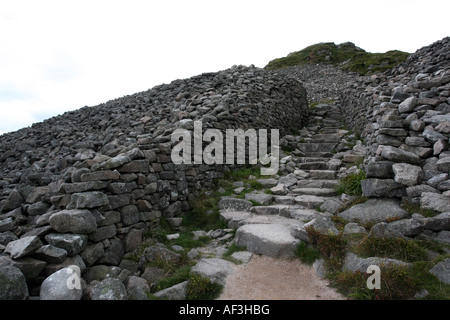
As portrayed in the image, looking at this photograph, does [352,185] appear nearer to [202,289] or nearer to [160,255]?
[202,289]

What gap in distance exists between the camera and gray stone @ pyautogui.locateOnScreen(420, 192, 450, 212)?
5.20 m

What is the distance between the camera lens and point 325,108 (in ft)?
69.7

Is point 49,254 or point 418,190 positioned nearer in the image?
point 49,254

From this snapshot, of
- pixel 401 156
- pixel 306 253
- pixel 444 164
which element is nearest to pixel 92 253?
pixel 306 253

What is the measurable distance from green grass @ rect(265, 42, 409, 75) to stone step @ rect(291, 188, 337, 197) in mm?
30864

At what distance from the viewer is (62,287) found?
3789mm

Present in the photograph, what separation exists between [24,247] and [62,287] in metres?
0.95

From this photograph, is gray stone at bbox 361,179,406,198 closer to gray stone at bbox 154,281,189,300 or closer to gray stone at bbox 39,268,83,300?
gray stone at bbox 154,281,189,300

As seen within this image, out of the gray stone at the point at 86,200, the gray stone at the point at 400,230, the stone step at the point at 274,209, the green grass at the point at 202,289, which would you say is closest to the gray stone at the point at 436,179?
the gray stone at the point at 400,230

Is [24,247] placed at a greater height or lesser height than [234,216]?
greater

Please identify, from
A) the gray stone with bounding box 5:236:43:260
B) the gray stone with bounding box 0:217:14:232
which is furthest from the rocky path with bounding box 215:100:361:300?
the gray stone with bounding box 0:217:14:232
